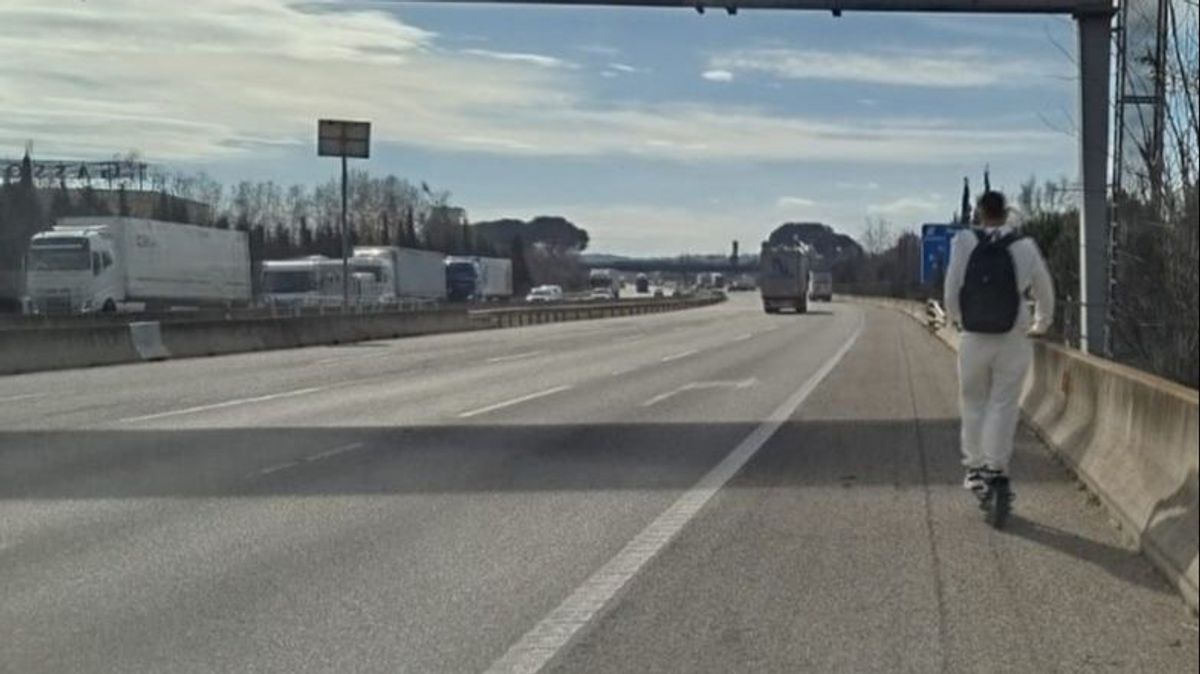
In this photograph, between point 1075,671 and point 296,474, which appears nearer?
point 1075,671

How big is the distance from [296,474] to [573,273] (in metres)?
157

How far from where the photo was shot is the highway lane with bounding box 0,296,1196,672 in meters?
6.28

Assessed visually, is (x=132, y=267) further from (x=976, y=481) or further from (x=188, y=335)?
(x=976, y=481)

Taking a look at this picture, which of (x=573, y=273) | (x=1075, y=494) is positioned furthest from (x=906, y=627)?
(x=573, y=273)

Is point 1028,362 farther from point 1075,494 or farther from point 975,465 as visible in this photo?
point 1075,494

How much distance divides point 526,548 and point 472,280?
283 ft

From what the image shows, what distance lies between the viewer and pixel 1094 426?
10.9 m

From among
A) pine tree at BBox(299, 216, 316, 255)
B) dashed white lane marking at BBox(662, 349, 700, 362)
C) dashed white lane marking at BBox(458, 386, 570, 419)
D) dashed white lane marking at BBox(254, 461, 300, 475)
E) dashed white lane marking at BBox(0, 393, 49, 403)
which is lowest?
dashed white lane marking at BBox(662, 349, 700, 362)

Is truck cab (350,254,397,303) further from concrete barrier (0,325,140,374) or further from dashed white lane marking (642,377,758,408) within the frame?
dashed white lane marking (642,377,758,408)

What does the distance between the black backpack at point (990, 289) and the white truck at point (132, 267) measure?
43.8m

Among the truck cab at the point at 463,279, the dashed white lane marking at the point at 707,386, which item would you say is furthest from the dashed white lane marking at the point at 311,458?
the truck cab at the point at 463,279

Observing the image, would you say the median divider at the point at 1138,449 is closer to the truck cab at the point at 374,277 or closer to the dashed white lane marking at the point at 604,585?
the dashed white lane marking at the point at 604,585

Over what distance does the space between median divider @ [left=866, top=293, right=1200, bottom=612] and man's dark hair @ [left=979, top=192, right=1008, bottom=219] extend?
1464 millimetres

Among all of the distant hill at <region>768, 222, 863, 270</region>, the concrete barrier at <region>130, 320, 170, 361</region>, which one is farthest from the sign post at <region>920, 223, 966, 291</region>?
the distant hill at <region>768, 222, 863, 270</region>
